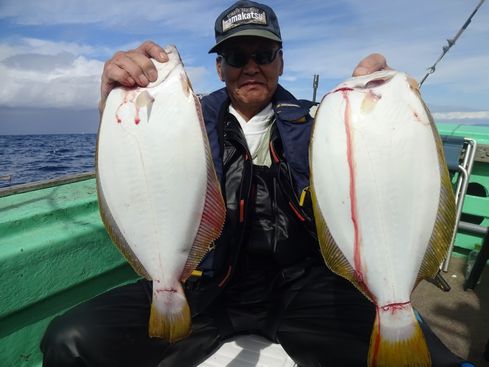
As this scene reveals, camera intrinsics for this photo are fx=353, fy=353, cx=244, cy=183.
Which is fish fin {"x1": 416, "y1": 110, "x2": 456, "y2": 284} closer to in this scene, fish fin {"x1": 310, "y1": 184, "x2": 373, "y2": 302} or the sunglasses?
fish fin {"x1": 310, "y1": 184, "x2": 373, "y2": 302}

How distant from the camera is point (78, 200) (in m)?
2.42

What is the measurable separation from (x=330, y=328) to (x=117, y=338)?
1.06 m

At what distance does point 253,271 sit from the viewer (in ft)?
6.72

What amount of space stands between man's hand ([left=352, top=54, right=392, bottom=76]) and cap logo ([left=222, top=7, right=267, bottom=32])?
71 centimetres


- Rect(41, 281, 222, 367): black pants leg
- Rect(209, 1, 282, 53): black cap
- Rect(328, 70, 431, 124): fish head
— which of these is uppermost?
Rect(209, 1, 282, 53): black cap

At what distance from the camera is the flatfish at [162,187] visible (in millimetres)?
1329

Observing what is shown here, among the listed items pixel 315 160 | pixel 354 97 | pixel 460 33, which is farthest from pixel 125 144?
pixel 460 33

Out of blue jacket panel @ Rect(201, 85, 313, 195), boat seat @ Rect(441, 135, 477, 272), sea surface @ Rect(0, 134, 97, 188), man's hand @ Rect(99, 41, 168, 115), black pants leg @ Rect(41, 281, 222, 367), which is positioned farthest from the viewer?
sea surface @ Rect(0, 134, 97, 188)

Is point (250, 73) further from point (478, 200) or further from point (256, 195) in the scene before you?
point (478, 200)

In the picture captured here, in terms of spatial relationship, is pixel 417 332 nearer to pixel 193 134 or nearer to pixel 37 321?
pixel 193 134

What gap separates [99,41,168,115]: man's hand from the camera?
1.43 metres

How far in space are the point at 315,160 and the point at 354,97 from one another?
288mm

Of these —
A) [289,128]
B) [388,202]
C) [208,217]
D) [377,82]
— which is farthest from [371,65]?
[208,217]

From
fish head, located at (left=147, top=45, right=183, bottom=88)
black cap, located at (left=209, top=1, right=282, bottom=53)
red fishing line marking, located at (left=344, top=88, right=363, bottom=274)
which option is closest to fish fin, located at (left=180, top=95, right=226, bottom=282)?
fish head, located at (left=147, top=45, right=183, bottom=88)
